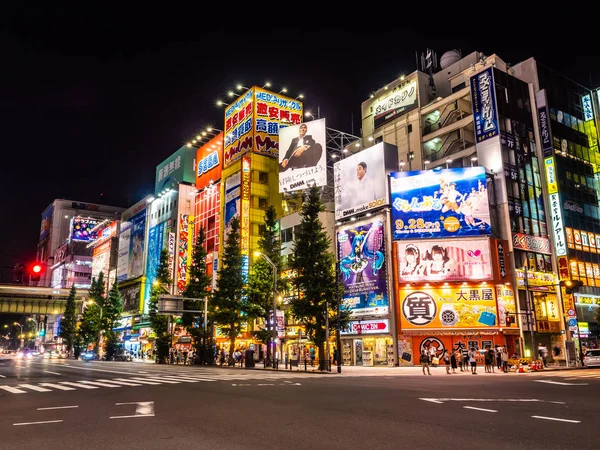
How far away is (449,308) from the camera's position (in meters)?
42.9

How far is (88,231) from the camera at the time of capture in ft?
447

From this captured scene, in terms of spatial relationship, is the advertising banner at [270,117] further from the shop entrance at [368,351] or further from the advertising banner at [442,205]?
the shop entrance at [368,351]

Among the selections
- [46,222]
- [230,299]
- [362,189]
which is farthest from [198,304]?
[46,222]

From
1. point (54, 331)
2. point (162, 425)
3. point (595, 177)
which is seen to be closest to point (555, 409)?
point (162, 425)

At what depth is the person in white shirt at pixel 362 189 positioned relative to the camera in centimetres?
4850

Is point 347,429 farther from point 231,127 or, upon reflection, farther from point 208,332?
point 231,127

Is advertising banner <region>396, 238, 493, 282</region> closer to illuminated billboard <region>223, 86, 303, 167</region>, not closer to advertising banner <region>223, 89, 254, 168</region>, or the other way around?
illuminated billboard <region>223, 86, 303, 167</region>

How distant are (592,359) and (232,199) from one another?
4416 cm

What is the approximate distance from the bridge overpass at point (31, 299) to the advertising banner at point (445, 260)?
208ft

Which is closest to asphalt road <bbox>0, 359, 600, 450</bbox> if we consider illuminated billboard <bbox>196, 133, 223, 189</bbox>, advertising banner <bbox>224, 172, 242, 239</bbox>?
advertising banner <bbox>224, 172, 242, 239</bbox>

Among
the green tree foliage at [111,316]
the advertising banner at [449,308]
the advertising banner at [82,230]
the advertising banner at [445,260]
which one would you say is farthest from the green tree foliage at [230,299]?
the advertising banner at [82,230]

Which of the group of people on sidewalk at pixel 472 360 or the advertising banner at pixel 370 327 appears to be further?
the advertising banner at pixel 370 327

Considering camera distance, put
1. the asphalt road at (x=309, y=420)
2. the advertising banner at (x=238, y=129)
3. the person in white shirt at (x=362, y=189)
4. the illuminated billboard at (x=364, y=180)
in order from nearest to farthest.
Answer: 1. the asphalt road at (x=309, y=420)
2. the illuminated billboard at (x=364, y=180)
3. the person in white shirt at (x=362, y=189)
4. the advertising banner at (x=238, y=129)

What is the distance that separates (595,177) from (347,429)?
61.3m
